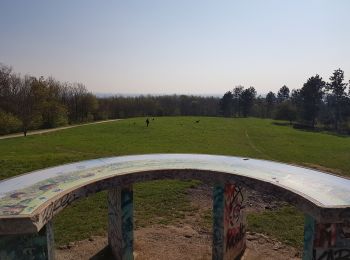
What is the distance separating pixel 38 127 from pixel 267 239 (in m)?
51.5

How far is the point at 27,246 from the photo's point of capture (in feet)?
22.0

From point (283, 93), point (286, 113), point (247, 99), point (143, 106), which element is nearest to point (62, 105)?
point (143, 106)

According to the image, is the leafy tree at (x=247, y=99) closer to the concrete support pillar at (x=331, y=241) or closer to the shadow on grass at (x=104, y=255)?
the shadow on grass at (x=104, y=255)

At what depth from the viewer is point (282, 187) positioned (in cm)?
793

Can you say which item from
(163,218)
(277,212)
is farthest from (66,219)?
(277,212)

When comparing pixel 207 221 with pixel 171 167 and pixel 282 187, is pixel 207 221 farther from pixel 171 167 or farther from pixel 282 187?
pixel 282 187

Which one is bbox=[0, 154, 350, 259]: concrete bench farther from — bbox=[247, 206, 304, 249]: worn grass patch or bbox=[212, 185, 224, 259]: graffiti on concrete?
bbox=[247, 206, 304, 249]: worn grass patch

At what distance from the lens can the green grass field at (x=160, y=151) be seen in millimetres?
13844

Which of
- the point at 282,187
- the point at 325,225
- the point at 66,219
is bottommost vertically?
the point at 66,219

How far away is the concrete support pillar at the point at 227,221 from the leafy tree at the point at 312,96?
6807cm

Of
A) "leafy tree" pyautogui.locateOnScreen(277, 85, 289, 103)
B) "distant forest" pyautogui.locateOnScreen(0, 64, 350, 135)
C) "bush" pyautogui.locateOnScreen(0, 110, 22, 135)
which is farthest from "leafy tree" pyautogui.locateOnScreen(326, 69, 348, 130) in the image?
"bush" pyautogui.locateOnScreen(0, 110, 22, 135)

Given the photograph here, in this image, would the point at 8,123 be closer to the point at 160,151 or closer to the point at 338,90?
the point at 160,151

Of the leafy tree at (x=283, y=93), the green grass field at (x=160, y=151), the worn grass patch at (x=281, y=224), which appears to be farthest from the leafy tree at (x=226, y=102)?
the worn grass patch at (x=281, y=224)

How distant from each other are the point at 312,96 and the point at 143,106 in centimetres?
4475
